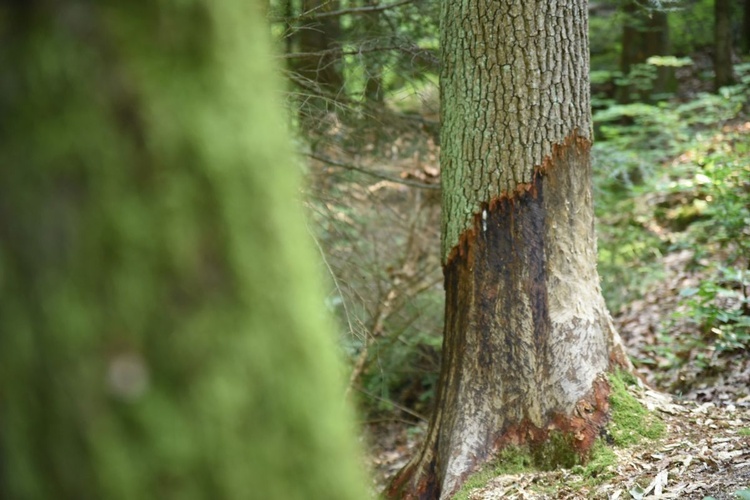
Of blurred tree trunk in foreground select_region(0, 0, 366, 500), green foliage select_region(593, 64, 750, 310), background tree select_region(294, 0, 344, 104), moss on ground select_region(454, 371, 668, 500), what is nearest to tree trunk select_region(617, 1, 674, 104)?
green foliage select_region(593, 64, 750, 310)

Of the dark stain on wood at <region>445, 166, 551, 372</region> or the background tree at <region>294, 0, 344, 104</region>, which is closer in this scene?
the dark stain on wood at <region>445, 166, 551, 372</region>

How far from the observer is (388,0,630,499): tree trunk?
141 inches

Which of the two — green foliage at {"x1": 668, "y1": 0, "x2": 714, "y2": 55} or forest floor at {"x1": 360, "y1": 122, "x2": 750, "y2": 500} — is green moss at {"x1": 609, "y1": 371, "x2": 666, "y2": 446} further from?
green foliage at {"x1": 668, "y1": 0, "x2": 714, "y2": 55}

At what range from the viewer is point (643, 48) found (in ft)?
40.4

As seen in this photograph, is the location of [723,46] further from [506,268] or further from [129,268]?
[129,268]

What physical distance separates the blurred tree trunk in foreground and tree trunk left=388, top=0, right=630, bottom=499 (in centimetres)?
272

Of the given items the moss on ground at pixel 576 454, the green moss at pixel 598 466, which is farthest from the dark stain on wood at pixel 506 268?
the green moss at pixel 598 466

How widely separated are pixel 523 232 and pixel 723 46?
35.7 ft

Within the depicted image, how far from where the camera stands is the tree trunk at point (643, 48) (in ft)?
38.6

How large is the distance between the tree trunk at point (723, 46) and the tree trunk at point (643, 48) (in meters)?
0.95

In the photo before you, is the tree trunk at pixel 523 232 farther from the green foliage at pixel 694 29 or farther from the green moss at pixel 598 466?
the green foliage at pixel 694 29

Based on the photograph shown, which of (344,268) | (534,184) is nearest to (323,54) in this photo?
(344,268)

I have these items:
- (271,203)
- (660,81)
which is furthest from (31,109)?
(660,81)

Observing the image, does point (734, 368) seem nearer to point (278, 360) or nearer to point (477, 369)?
point (477, 369)
